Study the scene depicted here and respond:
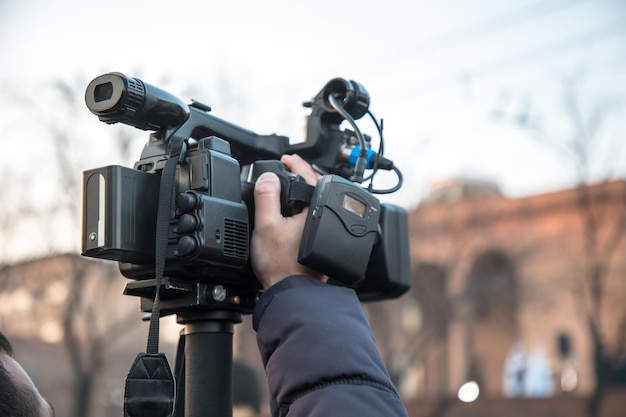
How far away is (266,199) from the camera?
211cm

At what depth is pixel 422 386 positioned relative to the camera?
31.3 metres

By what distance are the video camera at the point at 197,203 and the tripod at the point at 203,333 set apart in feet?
0.07

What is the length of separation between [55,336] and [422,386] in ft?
41.3

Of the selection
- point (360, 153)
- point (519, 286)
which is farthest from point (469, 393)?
point (519, 286)

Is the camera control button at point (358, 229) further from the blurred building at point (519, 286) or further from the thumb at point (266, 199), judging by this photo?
the blurred building at point (519, 286)

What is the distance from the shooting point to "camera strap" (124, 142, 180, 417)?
182cm

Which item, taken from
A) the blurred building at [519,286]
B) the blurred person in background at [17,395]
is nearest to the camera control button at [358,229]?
the blurred person in background at [17,395]

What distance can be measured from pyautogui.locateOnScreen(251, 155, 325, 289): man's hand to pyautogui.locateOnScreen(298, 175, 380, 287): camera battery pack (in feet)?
0.12

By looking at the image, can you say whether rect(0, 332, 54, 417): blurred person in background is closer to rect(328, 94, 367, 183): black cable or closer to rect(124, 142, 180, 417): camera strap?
rect(124, 142, 180, 417): camera strap

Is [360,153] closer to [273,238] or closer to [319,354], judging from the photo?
[273,238]

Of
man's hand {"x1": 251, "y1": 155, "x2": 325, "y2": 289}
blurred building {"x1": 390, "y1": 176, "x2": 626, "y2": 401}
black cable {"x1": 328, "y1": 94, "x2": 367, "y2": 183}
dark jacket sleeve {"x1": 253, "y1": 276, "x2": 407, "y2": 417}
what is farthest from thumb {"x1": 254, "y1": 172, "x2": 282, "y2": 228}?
blurred building {"x1": 390, "y1": 176, "x2": 626, "y2": 401}

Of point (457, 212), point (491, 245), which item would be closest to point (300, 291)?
point (457, 212)

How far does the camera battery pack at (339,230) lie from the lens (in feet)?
6.68

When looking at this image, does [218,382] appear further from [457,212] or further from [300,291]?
[457,212]
